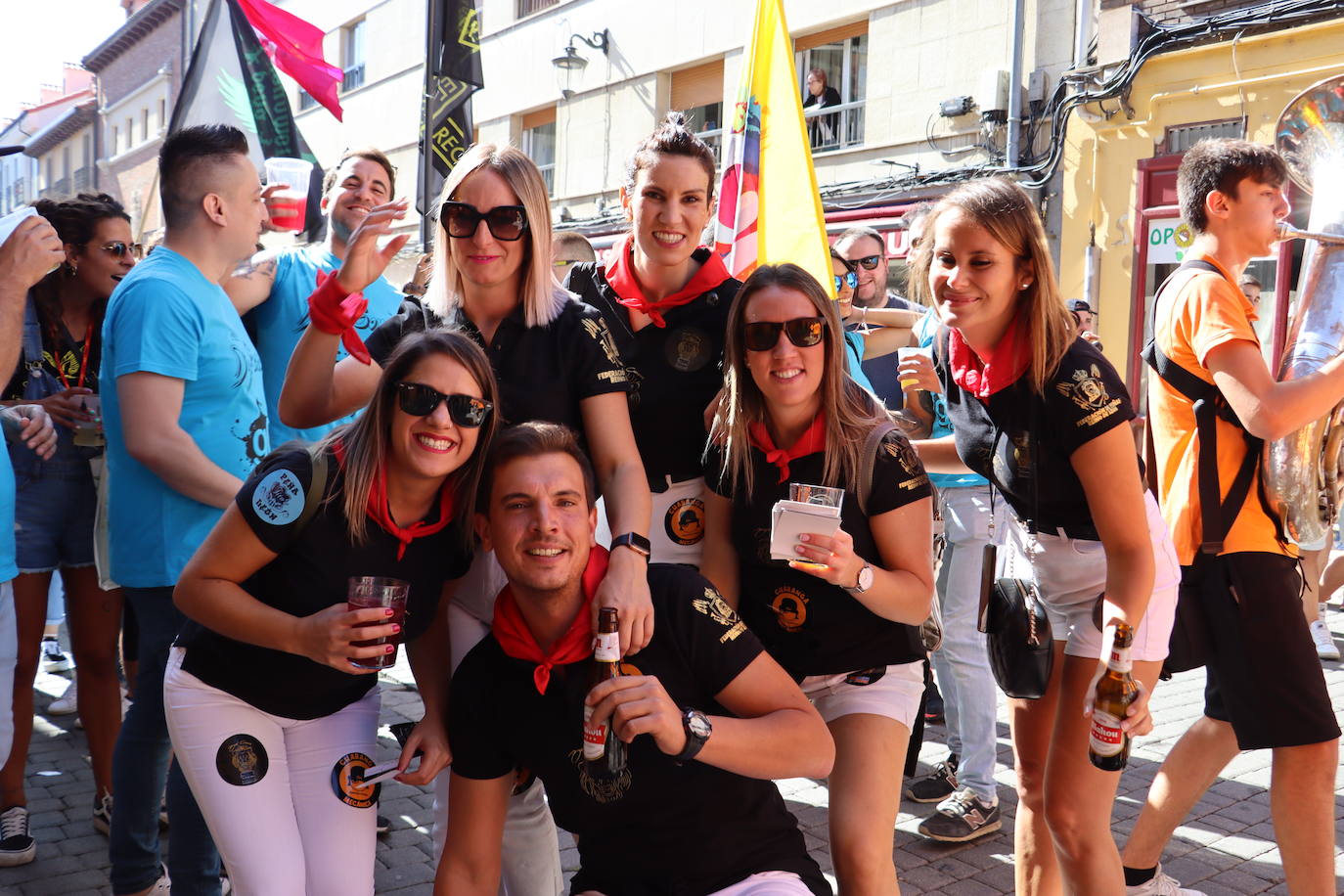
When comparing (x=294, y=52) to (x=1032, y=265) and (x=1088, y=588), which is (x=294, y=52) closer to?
(x=1032, y=265)

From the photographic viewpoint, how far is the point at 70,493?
451 cm

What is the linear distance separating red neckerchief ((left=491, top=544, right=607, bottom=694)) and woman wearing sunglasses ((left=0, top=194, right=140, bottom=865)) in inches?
97.2

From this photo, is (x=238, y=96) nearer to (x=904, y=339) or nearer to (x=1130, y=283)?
(x=904, y=339)

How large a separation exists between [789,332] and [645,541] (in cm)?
65

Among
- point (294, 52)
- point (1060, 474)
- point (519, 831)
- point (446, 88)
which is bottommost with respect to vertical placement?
point (519, 831)

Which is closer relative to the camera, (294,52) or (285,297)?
(285,297)

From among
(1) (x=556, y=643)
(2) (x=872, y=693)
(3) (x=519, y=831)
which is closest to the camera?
(1) (x=556, y=643)

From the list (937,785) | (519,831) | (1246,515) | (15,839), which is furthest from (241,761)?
(937,785)

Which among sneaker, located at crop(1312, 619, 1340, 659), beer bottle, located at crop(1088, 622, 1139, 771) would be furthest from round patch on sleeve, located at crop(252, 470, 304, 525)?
sneaker, located at crop(1312, 619, 1340, 659)

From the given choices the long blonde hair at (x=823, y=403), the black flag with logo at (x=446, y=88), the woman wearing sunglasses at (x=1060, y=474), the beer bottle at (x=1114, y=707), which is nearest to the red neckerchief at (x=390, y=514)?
the long blonde hair at (x=823, y=403)

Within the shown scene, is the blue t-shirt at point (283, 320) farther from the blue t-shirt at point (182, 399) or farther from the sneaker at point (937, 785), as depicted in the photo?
the sneaker at point (937, 785)

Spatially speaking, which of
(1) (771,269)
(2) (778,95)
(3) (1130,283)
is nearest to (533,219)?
(1) (771,269)

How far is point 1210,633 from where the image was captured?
331 cm

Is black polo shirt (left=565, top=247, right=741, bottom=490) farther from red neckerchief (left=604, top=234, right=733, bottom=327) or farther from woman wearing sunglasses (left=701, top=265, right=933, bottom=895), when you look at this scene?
woman wearing sunglasses (left=701, top=265, right=933, bottom=895)
